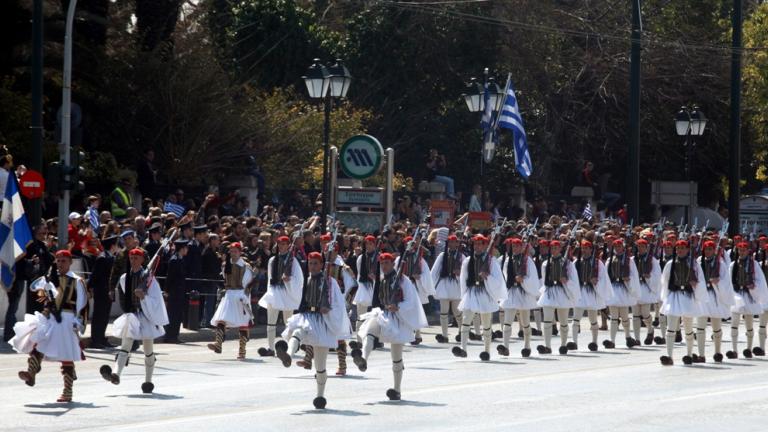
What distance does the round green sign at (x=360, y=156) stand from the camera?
2827cm

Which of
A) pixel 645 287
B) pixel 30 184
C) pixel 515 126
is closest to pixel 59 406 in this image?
pixel 30 184

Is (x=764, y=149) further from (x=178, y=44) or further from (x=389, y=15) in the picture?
(x=178, y=44)

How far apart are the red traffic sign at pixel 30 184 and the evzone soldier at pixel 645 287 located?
10398 mm

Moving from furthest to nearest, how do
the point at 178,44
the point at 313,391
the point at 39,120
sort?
the point at 178,44, the point at 39,120, the point at 313,391

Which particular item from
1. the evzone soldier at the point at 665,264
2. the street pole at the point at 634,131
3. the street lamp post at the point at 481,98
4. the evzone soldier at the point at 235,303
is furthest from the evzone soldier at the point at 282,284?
the street pole at the point at 634,131

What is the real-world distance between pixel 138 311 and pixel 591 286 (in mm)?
9819

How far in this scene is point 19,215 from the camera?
2195 centimetres

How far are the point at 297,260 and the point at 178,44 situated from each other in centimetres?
1854

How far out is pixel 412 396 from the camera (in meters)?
17.8

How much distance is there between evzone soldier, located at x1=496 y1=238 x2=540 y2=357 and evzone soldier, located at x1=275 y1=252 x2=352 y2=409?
282 inches

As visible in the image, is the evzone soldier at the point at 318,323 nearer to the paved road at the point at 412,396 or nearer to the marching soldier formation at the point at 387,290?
the marching soldier formation at the point at 387,290

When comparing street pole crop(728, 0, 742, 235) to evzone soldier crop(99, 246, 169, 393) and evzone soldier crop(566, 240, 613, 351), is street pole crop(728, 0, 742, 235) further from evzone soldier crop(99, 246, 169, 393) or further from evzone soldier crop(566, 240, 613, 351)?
evzone soldier crop(99, 246, 169, 393)

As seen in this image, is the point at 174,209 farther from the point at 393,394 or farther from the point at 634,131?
the point at 634,131

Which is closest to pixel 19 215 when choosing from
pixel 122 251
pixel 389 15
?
pixel 122 251
